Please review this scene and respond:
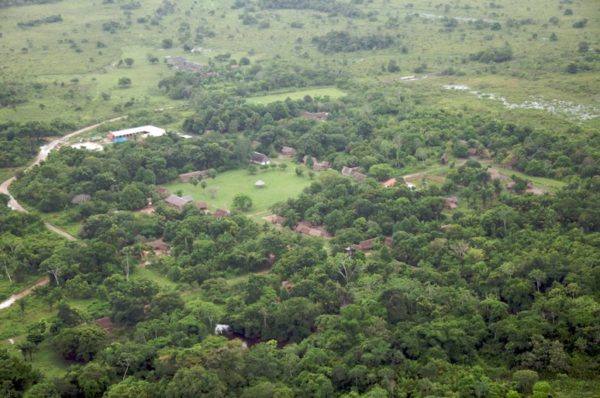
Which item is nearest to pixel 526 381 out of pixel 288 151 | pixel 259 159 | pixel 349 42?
pixel 259 159

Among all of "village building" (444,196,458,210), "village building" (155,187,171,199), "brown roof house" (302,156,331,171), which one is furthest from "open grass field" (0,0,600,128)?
"village building" (155,187,171,199)

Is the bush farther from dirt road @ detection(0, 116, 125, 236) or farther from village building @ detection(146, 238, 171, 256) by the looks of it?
dirt road @ detection(0, 116, 125, 236)

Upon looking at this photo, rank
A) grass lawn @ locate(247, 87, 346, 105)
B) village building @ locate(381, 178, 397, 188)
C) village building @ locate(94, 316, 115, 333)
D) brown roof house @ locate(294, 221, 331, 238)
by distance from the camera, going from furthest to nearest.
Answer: grass lawn @ locate(247, 87, 346, 105) → village building @ locate(381, 178, 397, 188) → brown roof house @ locate(294, 221, 331, 238) → village building @ locate(94, 316, 115, 333)

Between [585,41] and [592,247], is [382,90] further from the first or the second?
[592,247]

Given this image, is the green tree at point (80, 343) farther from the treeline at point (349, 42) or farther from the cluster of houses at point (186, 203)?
the treeline at point (349, 42)

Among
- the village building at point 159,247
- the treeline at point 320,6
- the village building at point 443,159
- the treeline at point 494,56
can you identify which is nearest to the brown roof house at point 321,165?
the village building at point 443,159

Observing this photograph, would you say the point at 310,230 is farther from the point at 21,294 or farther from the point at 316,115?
the point at 316,115
